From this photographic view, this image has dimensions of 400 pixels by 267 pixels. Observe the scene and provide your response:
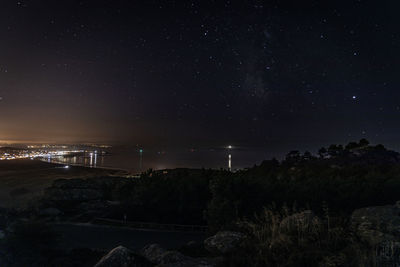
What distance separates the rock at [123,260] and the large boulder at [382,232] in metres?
4.99

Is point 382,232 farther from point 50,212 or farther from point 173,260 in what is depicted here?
point 50,212

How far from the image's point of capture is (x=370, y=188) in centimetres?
1973

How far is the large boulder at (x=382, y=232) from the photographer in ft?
15.6

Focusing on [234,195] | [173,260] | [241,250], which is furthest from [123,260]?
[234,195]

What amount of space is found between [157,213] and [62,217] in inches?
368

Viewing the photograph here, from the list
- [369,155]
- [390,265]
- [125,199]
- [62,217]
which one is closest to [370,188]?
[390,265]

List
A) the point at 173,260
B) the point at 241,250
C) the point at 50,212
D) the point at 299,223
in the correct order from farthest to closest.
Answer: the point at 50,212 < the point at 173,260 < the point at 299,223 < the point at 241,250

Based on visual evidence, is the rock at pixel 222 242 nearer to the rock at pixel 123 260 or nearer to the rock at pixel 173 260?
the rock at pixel 173 260

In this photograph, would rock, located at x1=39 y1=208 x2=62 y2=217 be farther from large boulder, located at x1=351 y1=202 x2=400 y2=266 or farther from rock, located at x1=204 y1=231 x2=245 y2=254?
large boulder, located at x1=351 y1=202 x2=400 y2=266

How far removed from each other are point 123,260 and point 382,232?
7012 millimetres

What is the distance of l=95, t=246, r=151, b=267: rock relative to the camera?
5.81 m

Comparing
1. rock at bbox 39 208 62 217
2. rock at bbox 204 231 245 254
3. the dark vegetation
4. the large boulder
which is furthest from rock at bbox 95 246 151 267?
rock at bbox 39 208 62 217

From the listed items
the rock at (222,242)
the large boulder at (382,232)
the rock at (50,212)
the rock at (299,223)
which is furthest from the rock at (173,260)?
the rock at (50,212)

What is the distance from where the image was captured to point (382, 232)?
23.1 feet
